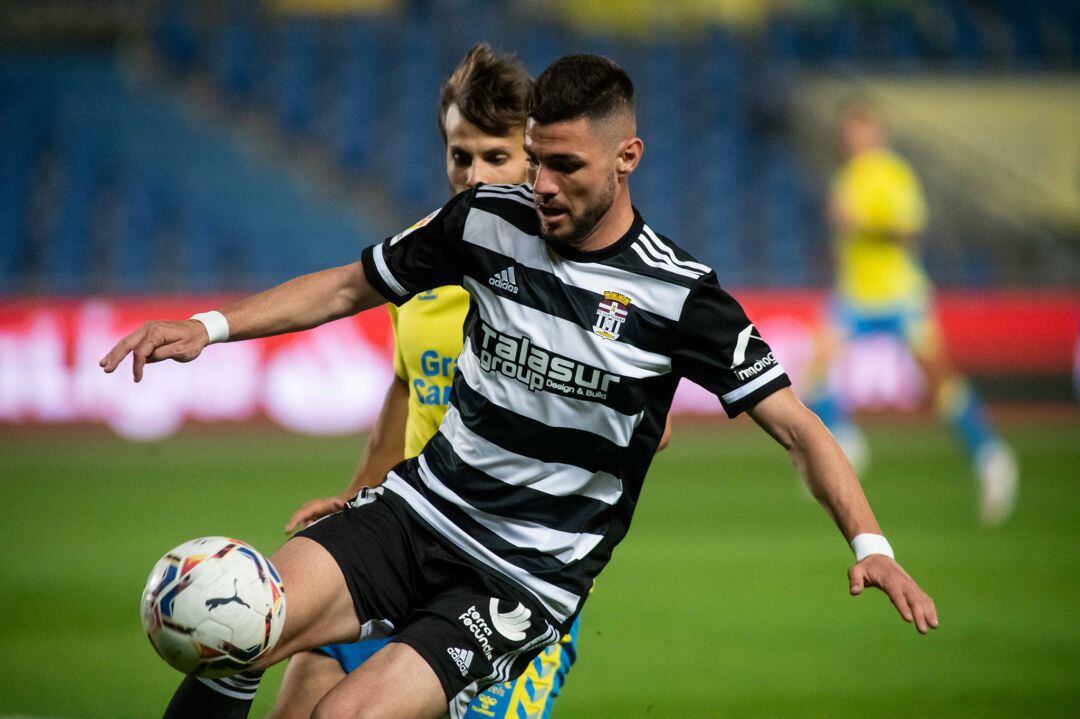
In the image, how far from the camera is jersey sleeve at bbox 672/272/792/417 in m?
3.66

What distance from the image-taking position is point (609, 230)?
3805 millimetres

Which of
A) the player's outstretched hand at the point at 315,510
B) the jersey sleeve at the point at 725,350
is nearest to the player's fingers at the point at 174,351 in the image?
the player's outstretched hand at the point at 315,510

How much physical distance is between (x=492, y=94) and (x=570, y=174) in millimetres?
839

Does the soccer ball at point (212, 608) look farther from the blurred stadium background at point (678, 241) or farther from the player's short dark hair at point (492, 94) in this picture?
the blurred stadium background at point (678, 241)

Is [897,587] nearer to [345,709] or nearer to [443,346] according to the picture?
[345,709]

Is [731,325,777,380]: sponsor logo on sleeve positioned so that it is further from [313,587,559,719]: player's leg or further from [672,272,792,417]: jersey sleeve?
[313,587,559,719]: player's leg

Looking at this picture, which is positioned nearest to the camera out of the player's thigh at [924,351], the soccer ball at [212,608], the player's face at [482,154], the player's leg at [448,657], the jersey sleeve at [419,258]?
the soccer ball at [212,608]

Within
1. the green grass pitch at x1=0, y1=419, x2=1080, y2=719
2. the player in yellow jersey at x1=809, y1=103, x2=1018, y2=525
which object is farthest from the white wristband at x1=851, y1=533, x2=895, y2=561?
the player in yellow jersey at x1=809, y1=103, x2=1018, y2=525

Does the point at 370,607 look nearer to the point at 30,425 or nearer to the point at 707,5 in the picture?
the point at 30,425

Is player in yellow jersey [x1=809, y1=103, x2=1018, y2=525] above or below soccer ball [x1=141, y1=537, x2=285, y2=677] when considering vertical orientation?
above

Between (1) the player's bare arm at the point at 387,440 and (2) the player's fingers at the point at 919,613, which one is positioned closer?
(2) the player's fingers at the point at 919,613

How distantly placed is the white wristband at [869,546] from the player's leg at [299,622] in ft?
4.45

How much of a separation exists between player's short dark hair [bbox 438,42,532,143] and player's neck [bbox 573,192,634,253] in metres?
0.78

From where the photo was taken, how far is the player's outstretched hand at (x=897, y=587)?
3.27 meters
